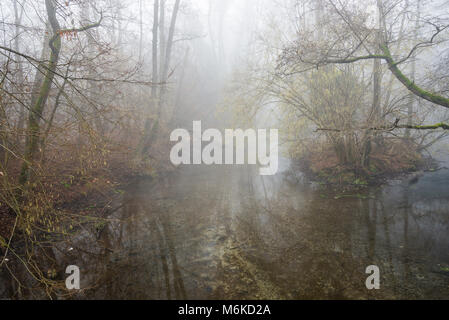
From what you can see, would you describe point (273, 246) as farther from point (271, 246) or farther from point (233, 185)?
point (233, 185)

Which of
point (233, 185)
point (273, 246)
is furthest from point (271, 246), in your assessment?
point (233, 185)

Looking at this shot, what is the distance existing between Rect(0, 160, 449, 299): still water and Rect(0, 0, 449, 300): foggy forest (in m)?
0.03

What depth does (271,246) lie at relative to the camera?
504 centimetres

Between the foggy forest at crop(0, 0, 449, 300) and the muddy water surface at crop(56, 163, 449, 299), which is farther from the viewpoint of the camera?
the foggy forest at crop(0, 0, 449, 300)

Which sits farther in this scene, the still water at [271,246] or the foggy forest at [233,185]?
the foggy forest at [233,185]

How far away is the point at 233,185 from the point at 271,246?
517 centimetres

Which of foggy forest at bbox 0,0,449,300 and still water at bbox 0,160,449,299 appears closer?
still water at bbox 0,160,449,299

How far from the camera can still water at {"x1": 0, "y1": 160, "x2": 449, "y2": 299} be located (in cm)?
377

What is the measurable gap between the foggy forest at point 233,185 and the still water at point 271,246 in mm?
33

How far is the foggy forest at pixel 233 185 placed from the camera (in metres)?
3.89

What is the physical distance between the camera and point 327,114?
9.59 m

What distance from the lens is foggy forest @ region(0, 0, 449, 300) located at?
3.89 m

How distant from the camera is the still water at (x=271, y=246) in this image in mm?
3770
